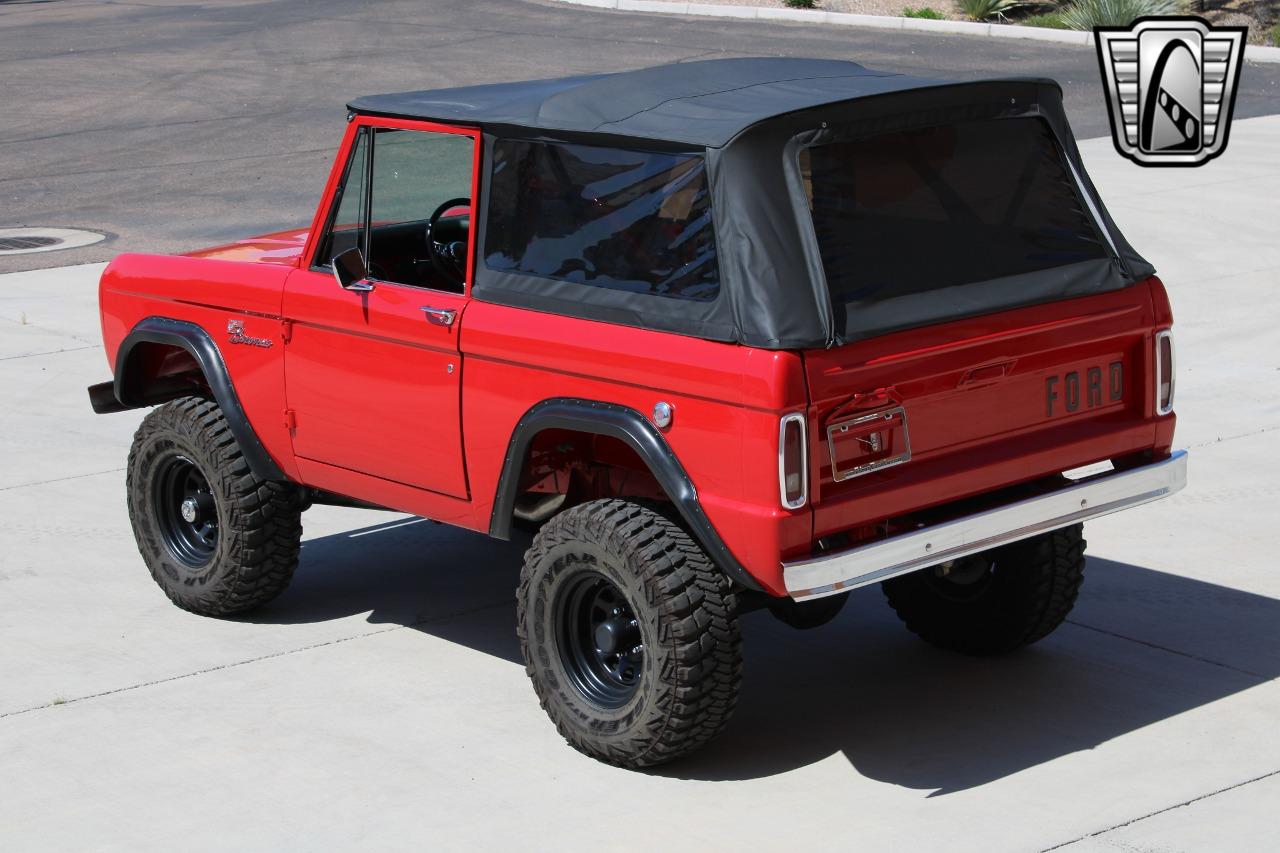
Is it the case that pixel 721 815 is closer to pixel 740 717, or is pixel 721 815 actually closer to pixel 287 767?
pixel 740 717

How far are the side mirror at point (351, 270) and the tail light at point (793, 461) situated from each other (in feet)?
5.84

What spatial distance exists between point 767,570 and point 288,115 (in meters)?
16.4

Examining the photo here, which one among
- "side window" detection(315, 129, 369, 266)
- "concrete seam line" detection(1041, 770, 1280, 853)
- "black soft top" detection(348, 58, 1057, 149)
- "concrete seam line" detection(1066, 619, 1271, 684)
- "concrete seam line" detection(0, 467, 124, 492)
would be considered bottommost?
"concrete seam line" detection(0, 467, 124, 492)

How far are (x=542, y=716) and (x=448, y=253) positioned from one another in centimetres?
167

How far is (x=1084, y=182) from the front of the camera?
5.68m

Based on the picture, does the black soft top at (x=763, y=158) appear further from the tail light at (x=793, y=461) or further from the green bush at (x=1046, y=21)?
the green bush at (x=1046, y=21)

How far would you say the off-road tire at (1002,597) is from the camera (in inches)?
238

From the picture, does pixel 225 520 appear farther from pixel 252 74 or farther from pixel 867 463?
pixel 252 74

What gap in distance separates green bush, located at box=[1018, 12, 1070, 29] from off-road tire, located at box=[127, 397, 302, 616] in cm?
2077

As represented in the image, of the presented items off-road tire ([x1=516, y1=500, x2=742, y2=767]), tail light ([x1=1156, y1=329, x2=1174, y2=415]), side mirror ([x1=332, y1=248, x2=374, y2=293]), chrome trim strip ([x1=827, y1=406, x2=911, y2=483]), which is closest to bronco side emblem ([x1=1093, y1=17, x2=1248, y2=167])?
tail light ([x1=1156, y1=329, x2=1174, y2=415])

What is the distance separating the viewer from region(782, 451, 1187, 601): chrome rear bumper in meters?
4.88

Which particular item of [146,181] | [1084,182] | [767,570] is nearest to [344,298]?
[767,570]

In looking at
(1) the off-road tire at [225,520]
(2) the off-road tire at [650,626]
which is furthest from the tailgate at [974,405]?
(1) the off-road tire at [225,520]

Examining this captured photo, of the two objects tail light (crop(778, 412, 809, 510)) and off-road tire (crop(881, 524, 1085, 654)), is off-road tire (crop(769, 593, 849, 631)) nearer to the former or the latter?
off-road tire (crop(881, 524, 1085, 654))
